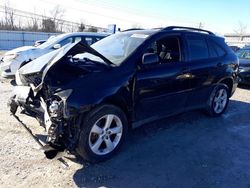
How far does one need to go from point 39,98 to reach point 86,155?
1.02m

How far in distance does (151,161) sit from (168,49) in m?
2.05

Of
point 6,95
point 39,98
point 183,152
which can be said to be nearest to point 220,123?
point 183,152

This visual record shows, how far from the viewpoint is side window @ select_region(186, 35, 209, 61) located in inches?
195

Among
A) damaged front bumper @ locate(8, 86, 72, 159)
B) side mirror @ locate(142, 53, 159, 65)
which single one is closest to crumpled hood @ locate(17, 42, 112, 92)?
damaged front bumper @ locate(8, 86, 72, 159)

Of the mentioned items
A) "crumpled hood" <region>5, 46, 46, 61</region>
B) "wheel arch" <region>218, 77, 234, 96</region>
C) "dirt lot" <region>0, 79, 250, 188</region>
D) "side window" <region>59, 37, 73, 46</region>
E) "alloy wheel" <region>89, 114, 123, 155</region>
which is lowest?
"dirt lot" <region>0, 79, 250, 188</region>

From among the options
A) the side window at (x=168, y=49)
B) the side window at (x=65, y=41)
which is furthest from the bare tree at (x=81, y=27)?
the side window at (x=168, y=49)

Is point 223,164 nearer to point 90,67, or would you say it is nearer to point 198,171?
point 198,171

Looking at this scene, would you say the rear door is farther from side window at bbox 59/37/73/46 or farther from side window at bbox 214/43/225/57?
side window at bbox 59/37/73/46

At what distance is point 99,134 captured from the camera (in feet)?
12.1

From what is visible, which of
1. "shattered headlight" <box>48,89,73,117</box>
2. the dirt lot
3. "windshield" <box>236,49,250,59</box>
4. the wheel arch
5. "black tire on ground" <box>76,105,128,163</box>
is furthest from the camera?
"windshield" <box>236,49,250,59</box>

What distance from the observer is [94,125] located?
354 centimetres

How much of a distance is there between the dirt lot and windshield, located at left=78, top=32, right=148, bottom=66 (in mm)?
1436

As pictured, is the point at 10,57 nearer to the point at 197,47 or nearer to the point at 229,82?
the point at 197,47

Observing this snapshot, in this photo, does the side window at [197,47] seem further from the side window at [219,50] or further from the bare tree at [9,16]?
the bare tree at [9,16]
